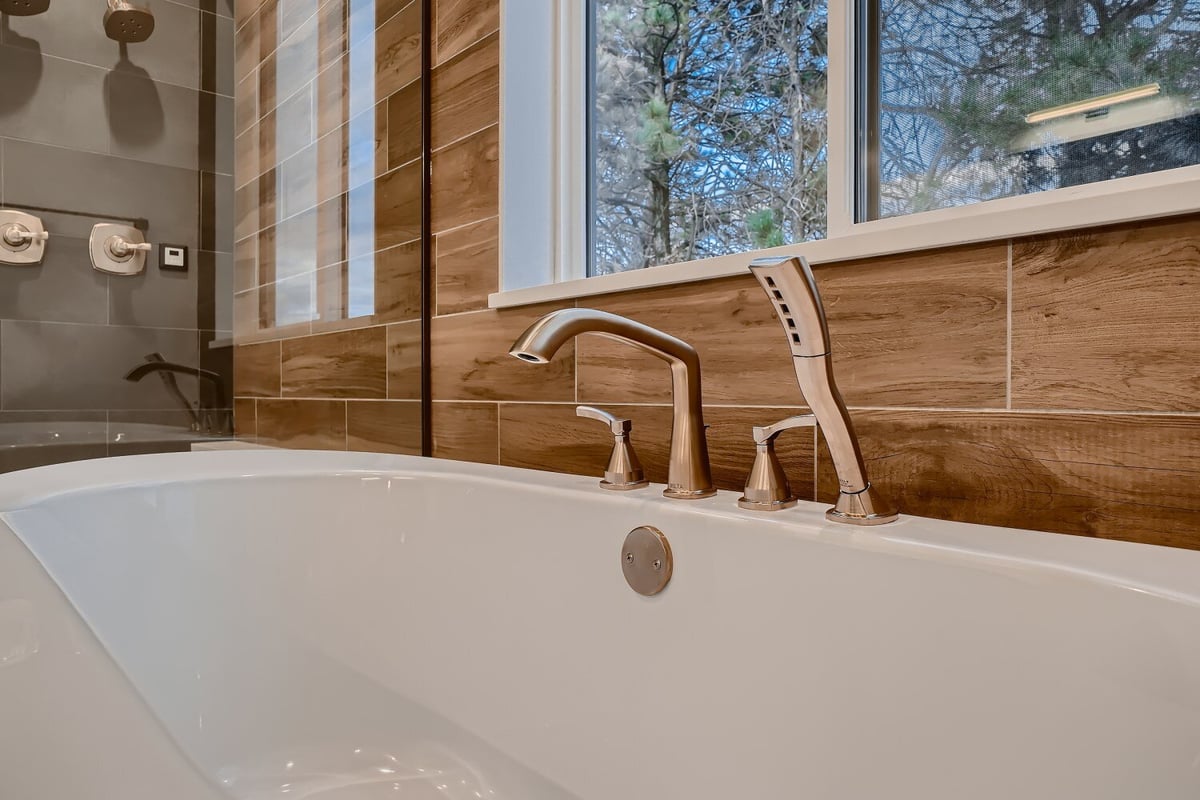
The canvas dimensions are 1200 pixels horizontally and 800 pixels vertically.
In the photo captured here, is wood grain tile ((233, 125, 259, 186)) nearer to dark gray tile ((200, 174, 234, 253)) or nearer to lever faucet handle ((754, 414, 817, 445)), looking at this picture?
dark gray tile ((200, 174, 234, 253))

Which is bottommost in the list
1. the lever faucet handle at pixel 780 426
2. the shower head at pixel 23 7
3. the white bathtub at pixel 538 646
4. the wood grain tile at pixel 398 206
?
the white bathtub at pixel 538 646

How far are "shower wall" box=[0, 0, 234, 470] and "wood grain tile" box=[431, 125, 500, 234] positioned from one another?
0.40 metres

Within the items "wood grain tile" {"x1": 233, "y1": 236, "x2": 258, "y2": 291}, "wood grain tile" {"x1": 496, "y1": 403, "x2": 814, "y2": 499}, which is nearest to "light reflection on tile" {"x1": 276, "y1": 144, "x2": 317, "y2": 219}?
"wood grain tile" {"x1": 233, "y1": 236, "x2": 258, "y2": 291}

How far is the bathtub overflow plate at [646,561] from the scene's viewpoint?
87 centimetres

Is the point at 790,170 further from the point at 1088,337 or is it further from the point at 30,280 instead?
the point at 30,280

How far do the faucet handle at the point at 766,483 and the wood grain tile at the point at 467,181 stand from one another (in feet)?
2.79

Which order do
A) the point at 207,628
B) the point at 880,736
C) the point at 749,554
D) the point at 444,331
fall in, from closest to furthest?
the point at 880,736 < the point at 749,554 < the point at 207,628 < the point at 444,331

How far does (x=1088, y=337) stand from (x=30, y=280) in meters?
1.50

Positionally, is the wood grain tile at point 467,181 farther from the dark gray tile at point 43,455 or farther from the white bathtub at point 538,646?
the dark gray tile at point 43,455

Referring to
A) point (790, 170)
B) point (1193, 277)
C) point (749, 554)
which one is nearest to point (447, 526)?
point (749, 554)

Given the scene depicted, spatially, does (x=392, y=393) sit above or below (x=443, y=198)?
below

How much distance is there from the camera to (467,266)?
1576 mm

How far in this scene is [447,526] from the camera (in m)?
1.14

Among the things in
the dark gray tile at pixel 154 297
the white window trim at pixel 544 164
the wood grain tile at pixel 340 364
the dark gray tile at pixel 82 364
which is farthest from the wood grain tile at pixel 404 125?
the dark gray tile at pixel 82 364
